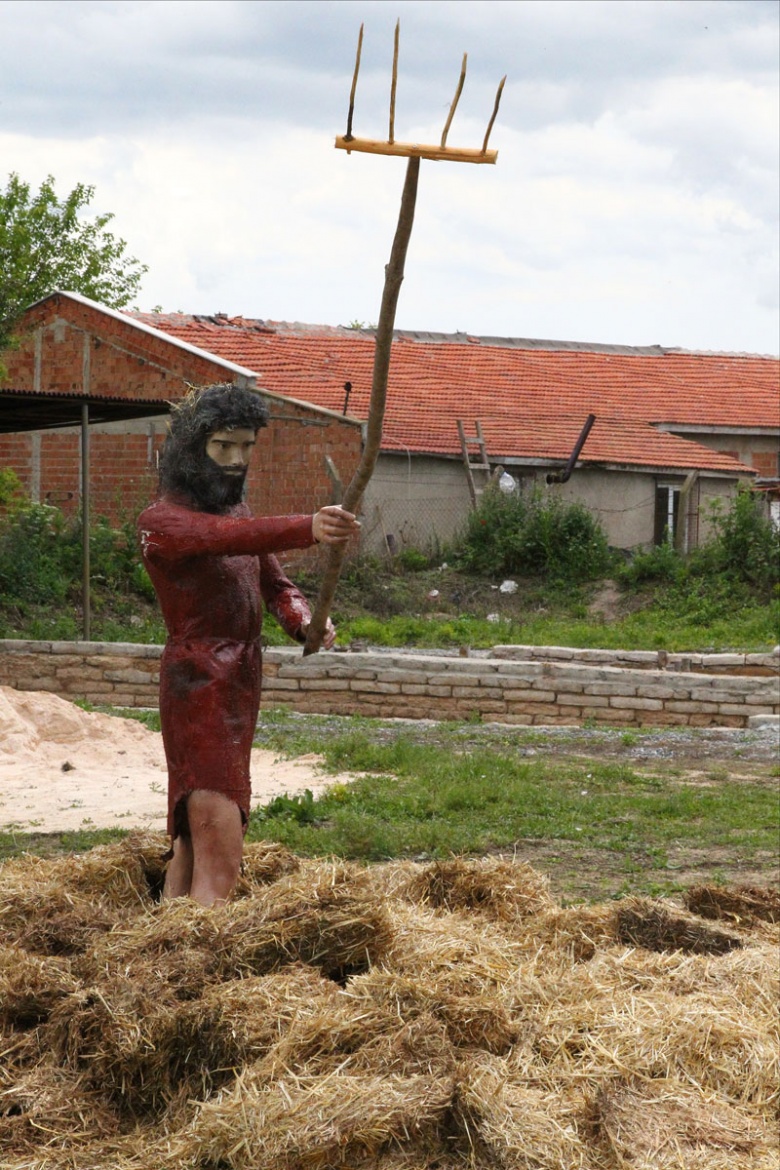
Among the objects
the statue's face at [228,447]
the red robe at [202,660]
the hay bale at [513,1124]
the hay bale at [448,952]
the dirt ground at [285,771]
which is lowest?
the dirt ground at [285,771]

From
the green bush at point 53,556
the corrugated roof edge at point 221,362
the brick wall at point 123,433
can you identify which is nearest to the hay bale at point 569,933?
the green bush at point 53,556

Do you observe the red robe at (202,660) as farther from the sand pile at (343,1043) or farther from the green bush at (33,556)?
the green bush at (33,556)

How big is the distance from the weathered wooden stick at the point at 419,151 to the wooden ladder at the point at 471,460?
17.4 meters

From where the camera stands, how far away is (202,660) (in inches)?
177

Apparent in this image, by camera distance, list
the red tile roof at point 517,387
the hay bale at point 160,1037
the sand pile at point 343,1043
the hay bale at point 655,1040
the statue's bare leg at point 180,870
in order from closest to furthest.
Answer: the sand pile at point 343,1043
the hay bale at point 160,1037
the hay bale at point 655,1040
the statue's bare leg at point 180,870
the red tile roof at point 517,387

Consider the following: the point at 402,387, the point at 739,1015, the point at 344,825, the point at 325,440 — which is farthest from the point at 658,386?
the point at 739,1015

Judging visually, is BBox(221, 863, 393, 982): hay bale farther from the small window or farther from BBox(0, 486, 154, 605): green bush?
the small window

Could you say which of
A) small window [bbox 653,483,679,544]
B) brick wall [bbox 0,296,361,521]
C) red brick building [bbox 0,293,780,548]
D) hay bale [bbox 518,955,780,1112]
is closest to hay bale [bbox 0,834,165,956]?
hay bale [bbox 518,955,780,1112]

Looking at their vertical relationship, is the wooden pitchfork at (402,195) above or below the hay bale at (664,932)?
above

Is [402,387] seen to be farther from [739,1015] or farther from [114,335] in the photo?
[739,1015]

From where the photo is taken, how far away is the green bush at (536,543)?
65.8ft

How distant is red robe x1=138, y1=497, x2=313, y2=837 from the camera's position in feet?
14.6

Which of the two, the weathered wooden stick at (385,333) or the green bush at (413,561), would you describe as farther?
the green bush at (413,561)

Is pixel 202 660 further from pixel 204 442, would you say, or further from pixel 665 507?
pixel 665 507
